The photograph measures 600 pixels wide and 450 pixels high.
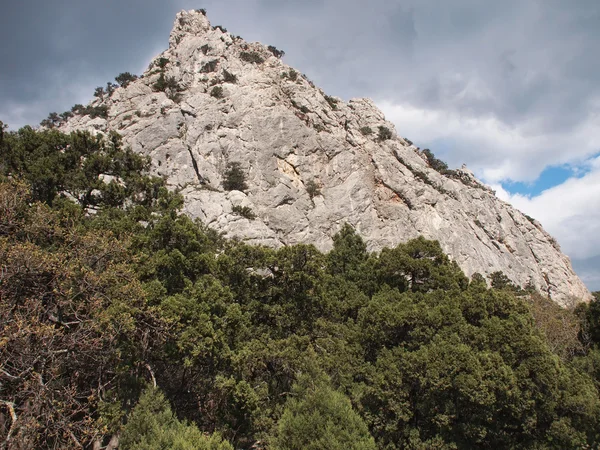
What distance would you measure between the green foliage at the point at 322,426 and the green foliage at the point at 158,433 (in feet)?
5.87

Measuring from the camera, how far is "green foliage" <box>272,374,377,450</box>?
33.1ft

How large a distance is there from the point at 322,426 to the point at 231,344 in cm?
563

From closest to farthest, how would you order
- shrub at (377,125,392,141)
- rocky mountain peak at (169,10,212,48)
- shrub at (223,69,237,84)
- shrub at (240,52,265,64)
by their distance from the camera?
shrub at (223,69,237,84) < shrub at (377,125,392,141) < shrub at (240,52,265,64) < rocky mountain peak at (169,10,212,48)

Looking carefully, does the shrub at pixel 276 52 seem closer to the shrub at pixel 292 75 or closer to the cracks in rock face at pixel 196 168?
the shrub at pixel 292 75

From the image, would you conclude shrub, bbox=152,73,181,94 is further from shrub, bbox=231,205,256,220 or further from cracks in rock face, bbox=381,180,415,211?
cracks in rock face, bbox=381,180,415,211

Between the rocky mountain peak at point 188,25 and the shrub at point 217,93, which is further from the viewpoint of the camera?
the rocky mountain peak at point 188,25

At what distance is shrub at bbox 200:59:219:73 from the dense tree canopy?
1728 inches

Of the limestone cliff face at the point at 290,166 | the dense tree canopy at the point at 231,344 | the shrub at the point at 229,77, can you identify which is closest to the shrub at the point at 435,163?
the limestone cliff face at the point at 290,166

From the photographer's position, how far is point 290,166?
161 ft

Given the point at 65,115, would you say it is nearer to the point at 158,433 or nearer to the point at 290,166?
the point at 290,166

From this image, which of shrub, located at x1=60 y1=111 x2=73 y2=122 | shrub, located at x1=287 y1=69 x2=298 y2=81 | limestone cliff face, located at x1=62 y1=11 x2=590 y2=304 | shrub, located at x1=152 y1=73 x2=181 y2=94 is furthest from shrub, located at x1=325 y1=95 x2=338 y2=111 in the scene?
shrub, located at x1=60 y1=111 x2=73 y2=122

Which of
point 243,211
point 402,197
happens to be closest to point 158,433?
point 243,211

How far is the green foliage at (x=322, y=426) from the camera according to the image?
33.1 feet

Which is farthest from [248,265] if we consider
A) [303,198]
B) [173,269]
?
[303,198]
